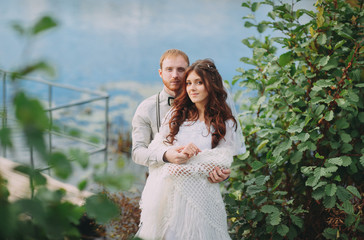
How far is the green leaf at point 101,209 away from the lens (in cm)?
50

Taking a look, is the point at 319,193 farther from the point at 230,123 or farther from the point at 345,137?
the point at 230,123

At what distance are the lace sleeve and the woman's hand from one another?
0.06 metres

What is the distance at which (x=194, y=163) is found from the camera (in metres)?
1.69

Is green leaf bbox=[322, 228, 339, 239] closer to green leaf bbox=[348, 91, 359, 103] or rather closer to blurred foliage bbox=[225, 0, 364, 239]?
blurred foliage bbox=[225, 0, 364, 239]

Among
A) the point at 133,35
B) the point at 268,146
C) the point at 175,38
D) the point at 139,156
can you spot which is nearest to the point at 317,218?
the point at 268,146

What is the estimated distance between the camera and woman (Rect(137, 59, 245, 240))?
1678 millimetres

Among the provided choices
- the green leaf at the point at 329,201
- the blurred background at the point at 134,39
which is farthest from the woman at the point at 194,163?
the blurred background at the point at 134,39

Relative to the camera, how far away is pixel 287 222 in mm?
2211

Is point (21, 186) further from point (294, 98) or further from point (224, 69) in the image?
point (224, 69)

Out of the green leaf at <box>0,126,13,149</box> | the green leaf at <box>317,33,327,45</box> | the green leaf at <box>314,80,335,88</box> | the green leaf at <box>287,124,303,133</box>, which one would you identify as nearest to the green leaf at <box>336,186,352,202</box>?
the green leaf at <box>287,124,303,133</box>

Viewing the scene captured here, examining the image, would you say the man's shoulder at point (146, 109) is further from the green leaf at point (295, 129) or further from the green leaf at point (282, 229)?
the green leaf at point (282, 229)

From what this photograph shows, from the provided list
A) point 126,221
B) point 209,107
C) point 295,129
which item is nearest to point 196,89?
point 209,107

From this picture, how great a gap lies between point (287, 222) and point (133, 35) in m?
10.7

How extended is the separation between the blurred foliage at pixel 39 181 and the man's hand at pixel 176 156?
42.4 inches
